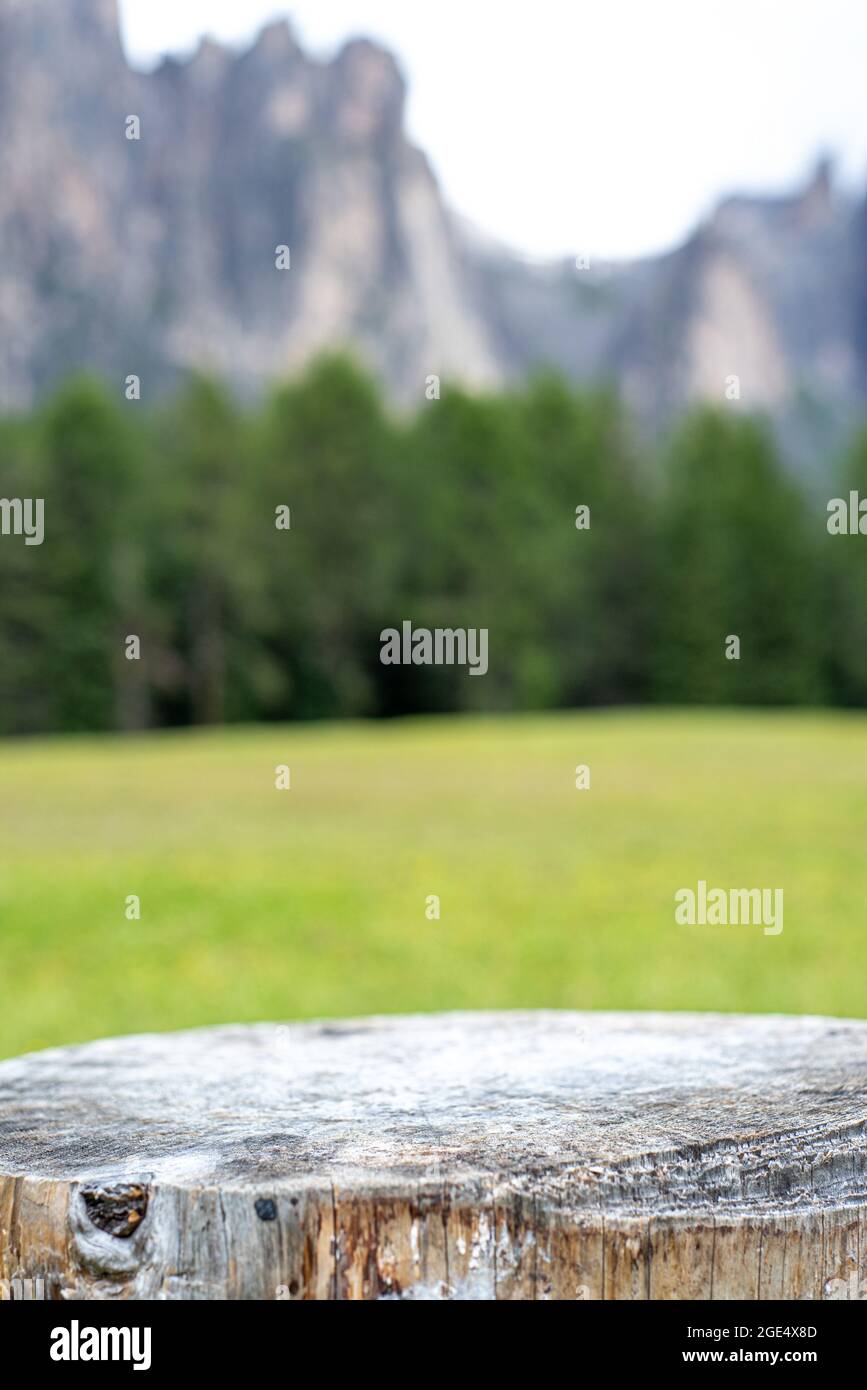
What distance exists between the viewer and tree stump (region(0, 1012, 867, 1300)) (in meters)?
1.79

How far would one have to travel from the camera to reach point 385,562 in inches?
1414

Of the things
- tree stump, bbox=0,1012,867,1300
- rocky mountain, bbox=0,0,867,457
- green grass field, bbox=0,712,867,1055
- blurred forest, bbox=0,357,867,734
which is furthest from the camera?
rocky mountain, bbox=0,0,867,457

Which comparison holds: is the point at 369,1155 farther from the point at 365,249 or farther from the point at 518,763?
the point at 365,249

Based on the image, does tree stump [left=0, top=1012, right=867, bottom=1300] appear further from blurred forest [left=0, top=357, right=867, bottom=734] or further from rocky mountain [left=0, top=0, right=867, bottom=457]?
rocky mountain [left=0, top=0, right=867, bottom=457]

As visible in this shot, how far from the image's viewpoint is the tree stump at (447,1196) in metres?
1.79

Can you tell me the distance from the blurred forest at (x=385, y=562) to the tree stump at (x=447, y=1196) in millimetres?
32268

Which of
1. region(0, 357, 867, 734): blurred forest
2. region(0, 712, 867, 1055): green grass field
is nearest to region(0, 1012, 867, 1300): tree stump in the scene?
region(0, 712, 867, 1055): green grass field

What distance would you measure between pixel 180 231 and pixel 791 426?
159ft

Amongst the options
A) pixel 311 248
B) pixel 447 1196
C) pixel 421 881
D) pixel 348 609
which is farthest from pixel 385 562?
pixel 311 248

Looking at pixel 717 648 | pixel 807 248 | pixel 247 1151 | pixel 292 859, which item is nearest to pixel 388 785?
pixel 292 859

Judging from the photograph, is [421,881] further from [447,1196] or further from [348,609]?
[348,609]

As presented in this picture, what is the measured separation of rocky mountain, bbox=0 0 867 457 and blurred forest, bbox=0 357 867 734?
157 feet
